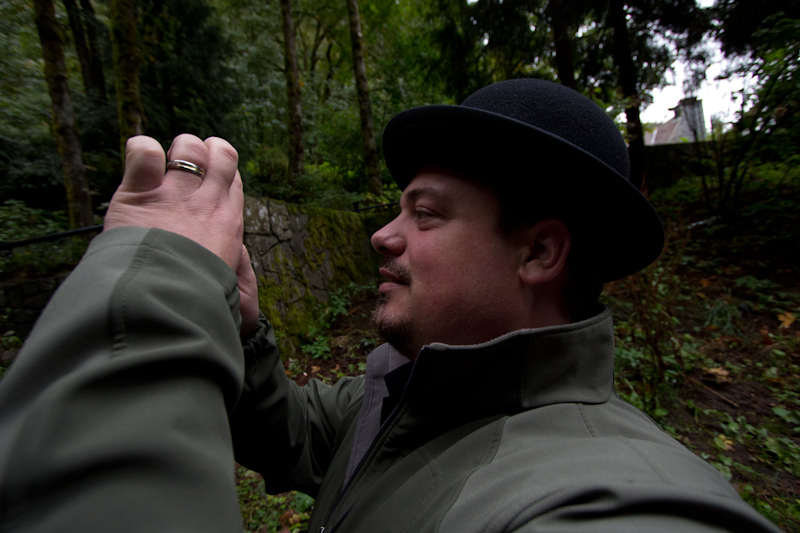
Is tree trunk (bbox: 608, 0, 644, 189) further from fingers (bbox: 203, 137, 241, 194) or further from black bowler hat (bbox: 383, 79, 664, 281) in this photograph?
fingers (bbox: 203, 137, 241, 194)

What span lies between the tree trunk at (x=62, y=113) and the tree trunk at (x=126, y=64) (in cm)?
102

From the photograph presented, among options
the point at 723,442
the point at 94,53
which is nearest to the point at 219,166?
the point at 723,442

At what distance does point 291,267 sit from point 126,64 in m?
3.18

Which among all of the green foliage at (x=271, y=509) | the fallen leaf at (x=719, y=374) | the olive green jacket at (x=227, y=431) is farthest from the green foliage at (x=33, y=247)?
the fallen leaf at (x=719, y=374)

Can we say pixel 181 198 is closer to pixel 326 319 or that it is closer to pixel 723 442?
pixel 723 442

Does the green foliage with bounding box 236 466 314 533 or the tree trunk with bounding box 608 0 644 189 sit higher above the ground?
the tree trunk with bounding box 608 0 644 189

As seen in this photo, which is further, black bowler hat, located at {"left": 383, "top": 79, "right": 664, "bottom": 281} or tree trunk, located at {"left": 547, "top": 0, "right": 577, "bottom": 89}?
tree trunk, located at {"left": 547, "top": 0, "right": 577, "bottom": 89}

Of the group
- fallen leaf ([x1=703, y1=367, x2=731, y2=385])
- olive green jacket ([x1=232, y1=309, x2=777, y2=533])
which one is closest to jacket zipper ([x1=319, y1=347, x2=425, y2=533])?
olive green jacket ([x1=232, y1=309, x2=777, y2=533])

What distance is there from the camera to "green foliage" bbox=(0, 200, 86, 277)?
16.4 feet

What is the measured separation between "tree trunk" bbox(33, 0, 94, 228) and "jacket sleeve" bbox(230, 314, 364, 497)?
5.68 metres

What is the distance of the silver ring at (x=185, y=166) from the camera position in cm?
89

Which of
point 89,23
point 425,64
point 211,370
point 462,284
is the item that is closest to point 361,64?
point 425,64

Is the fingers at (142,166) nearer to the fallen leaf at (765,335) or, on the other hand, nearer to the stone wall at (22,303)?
the stone wall at (22,303)

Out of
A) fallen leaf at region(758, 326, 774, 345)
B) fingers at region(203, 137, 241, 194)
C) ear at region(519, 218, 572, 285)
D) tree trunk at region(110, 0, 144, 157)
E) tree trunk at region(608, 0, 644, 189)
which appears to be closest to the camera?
fingers at region(203, 137, 241, 194)
